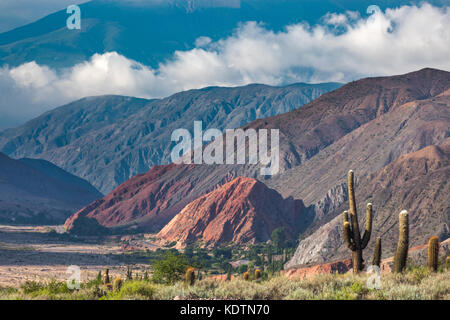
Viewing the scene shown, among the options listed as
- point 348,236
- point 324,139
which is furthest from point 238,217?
point 348,236

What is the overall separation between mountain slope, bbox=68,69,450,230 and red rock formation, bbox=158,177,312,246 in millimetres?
8058

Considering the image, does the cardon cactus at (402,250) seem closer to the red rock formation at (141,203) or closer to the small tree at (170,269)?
the small tree at (170,269)

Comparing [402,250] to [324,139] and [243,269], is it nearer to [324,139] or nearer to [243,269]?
[243,269]

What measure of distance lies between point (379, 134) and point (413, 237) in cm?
7259

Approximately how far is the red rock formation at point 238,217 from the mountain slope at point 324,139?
8.06 m

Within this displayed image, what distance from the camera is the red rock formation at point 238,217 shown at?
116125mm

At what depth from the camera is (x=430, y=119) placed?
452 ft

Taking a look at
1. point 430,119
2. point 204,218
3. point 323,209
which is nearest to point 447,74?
point 430,119

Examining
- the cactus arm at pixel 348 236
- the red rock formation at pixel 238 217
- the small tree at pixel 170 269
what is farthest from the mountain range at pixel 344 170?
the cactus arm at pixel 348 236

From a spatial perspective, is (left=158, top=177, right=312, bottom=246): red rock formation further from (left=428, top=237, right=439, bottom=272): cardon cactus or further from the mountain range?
(left=428, top=237, right=439, bottom=272): cardon cactus

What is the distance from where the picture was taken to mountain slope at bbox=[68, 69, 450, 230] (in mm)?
135000

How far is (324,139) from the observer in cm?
17125

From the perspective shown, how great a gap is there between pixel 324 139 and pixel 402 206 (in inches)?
3449

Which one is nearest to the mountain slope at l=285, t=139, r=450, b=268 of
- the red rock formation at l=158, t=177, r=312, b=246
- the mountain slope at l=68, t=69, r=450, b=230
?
the mountain slope at l=68, t=69, r=450, b=230
